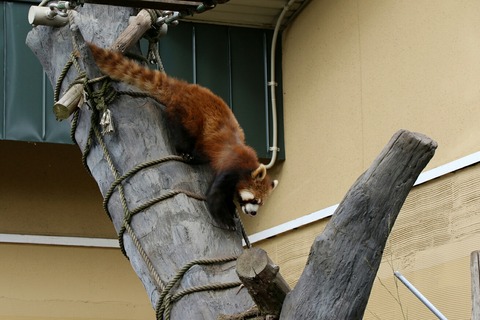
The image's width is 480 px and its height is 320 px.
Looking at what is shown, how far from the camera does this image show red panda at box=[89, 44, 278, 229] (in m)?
3.68

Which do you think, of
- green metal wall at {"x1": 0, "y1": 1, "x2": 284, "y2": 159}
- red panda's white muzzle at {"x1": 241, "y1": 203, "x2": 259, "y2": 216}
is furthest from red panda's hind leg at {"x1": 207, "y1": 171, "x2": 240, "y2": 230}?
green metal wall at {"x1": 0, "y1": 1, "x2": 284, "y2": 159}

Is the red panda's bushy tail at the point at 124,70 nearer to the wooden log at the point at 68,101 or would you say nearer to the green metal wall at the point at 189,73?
the wooden log at the point at 68,101

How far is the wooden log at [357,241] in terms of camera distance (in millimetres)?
2553

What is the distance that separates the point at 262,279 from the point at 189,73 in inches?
178

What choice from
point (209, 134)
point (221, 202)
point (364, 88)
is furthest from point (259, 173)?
point (364, 88)

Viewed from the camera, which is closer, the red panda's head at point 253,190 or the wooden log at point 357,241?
the wooden log at point 357,241

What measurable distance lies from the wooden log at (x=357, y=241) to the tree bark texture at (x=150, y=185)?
37cm

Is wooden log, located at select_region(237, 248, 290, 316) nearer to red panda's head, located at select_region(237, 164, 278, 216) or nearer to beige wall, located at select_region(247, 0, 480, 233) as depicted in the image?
red panda's head, located at select_region(237, 164, 278, 216)

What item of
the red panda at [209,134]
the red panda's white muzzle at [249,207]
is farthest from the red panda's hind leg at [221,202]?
the red panda's white muzzle at [249,207]

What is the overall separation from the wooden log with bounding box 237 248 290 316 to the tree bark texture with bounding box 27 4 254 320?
0.25 metres

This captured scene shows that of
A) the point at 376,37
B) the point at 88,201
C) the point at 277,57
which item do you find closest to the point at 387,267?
the point at 376,37

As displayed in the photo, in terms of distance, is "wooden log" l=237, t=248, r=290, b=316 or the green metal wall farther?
the green metal wall

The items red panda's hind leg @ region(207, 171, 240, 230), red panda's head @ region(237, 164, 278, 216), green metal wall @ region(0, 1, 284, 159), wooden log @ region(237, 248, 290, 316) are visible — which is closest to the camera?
wooden log @ region(237, 248, 290, 316)

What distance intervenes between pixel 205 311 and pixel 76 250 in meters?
4.37
